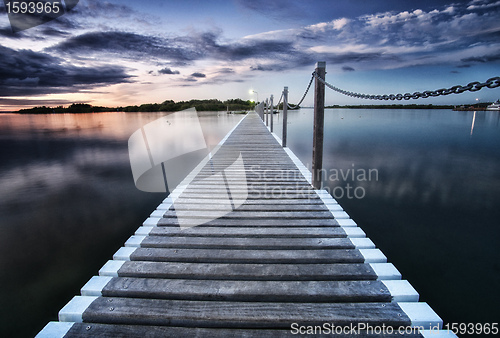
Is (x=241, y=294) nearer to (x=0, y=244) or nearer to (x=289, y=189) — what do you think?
(x=289, y=189)

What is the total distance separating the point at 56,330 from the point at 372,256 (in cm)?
252

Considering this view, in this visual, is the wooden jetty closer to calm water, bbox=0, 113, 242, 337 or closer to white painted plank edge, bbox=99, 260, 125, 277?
white painted plank edge, bbox=99, 260, 125, 277

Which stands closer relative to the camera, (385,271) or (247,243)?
(385,271)

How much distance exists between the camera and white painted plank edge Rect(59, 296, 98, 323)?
5.84 ft

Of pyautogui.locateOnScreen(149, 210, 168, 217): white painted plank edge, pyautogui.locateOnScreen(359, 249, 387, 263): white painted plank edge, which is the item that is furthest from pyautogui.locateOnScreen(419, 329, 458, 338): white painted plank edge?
pyautogui.locateOnScreen(149, 210, 168, 217): white painted plank edge

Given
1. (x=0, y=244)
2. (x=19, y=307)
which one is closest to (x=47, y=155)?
(x=0, y=244)

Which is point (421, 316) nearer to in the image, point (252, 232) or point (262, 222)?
point (252, 232)

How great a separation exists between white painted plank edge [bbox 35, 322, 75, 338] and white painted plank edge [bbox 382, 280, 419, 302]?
2.30m

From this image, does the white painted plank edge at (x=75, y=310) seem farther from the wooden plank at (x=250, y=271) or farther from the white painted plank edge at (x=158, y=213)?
the white painted plank edge at (x=158, y=213)

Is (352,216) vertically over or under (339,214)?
under

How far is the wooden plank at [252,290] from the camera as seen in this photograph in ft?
6.25
